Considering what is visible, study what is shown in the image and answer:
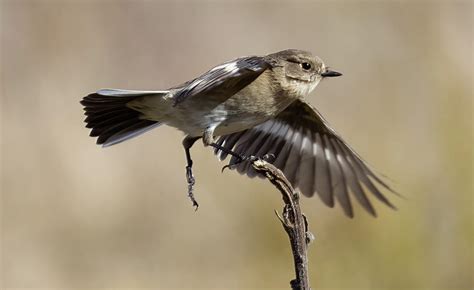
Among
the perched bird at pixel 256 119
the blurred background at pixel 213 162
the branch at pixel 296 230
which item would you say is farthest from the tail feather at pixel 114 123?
the blurred background at pixel 213 162

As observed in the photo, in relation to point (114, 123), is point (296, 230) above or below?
below

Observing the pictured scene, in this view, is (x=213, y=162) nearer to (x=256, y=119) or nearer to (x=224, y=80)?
(x=256, y=119)

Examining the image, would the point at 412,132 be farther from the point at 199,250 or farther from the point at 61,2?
the point at 61,2

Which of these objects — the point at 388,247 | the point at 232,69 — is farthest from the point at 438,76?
the point at 232,69

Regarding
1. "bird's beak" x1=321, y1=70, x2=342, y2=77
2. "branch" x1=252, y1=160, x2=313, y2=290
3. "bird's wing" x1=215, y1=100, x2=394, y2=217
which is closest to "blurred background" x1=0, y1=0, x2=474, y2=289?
"bird's wing" x1=215, y1=100, x2=394, y2=217

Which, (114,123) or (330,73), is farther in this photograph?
(114,123)

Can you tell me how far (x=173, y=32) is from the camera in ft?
31.0

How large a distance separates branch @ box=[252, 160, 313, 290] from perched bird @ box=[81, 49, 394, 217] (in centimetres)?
53

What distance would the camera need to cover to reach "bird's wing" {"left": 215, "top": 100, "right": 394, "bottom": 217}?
5.50 meters

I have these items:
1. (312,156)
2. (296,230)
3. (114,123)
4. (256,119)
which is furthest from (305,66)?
(296,230)

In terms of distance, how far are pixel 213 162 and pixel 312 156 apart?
196 cm

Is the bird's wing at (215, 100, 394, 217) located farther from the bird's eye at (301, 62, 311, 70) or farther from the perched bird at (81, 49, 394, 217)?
the bird's eye at (301, 62, 311, 70)

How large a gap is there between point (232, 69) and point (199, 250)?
3.08 meters

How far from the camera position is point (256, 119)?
4.69m
